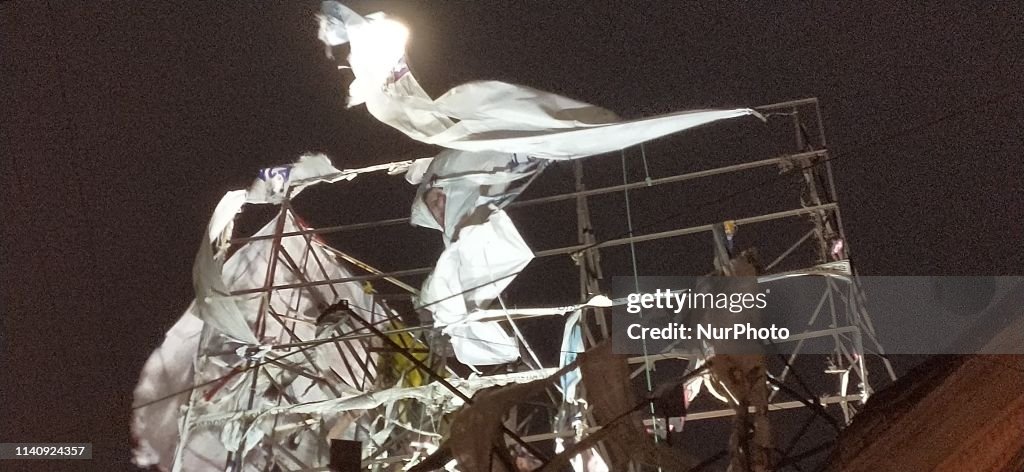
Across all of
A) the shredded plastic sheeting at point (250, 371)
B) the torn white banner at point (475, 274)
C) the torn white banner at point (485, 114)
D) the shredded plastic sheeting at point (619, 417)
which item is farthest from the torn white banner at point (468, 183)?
the shredded plastic sheeting at point (619, 417)

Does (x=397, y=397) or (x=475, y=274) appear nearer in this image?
(x=475, y=274)

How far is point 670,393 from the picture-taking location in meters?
5.47

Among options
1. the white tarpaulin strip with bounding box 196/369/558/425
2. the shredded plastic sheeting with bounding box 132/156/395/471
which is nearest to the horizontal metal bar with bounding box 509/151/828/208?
the white tarpaulin strip with bounding box 196/369/558/425

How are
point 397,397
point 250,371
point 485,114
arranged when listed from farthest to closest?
point 250,371
point 397,397
point 485,114

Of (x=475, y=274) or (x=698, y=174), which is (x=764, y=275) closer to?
(x=698, y=174)

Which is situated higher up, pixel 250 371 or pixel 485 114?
pixel 485 114

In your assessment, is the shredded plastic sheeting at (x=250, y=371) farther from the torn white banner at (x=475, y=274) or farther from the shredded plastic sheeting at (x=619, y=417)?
the shredded plastic sheeting at (x=619, y=417)

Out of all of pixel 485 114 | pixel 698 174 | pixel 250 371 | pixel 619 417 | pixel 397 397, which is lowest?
pixel 397 397

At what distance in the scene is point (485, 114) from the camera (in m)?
7.14
